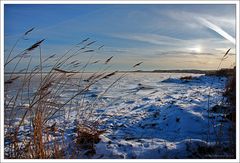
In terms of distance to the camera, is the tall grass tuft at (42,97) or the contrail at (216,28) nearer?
the tall grass tuft at (42,97)

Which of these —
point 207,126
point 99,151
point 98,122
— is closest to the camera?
point 99,151

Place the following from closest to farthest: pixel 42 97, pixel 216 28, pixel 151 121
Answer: pixel 42 97 < pixel 216 28 < pixel 151 121

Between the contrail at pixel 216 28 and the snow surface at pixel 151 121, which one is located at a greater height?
the contrail at pixel 216 28

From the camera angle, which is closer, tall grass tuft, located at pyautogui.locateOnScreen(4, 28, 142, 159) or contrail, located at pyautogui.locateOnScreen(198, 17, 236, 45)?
tall grass tuft, located at pyautogui.locateOnScreen(4, 28, 142, 159)

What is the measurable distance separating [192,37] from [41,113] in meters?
1.12

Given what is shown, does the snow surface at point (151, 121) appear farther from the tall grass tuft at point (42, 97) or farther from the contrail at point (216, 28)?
the contrail at point (216, 28)

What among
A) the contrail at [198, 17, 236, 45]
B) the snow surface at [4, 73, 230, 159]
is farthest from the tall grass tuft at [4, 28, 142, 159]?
the contrail at [198, 17, 236, 45]

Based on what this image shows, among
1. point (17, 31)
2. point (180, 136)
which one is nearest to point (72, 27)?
point (17, 31)

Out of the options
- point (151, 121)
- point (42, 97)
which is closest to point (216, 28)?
point (151, 121)

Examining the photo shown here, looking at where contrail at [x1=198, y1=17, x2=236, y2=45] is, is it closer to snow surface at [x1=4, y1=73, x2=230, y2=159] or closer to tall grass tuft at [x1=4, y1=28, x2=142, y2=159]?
snow surface at [x1=4, y1=73, x2=230, y2=159]

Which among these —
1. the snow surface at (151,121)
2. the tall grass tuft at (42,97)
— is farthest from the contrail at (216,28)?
the tall grass tuft at (42,97)

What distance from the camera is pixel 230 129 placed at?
7.15 ft

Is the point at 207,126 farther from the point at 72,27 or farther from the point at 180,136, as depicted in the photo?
the point at 72,27

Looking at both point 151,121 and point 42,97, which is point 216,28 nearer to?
point 151,121
